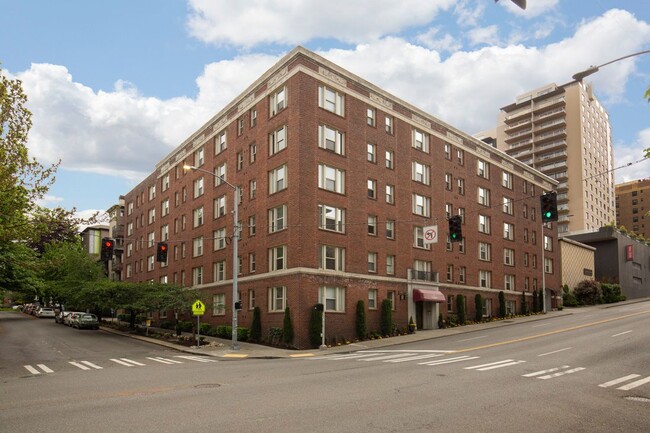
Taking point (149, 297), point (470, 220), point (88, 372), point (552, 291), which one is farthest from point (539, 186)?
point (88, 372)

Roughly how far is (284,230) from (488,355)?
1660cm

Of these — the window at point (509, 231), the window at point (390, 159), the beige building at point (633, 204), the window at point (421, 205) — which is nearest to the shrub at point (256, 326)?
the window at point (390, 159)

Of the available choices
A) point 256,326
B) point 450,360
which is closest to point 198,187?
point 256,326

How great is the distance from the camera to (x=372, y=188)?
4122 centimetres

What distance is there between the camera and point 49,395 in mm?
14242

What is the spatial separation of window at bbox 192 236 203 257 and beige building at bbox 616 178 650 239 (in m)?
146

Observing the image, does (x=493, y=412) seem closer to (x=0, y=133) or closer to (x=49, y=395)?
(x=49, y=395)

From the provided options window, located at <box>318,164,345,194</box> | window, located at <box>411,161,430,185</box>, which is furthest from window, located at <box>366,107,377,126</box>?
window, located at <box>411,161,430,185</box>

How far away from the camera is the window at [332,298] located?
3584cm

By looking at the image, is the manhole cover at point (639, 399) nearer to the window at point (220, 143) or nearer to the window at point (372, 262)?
the window at point (372, 262)

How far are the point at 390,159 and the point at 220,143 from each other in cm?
1504

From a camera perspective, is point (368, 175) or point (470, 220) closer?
point (368, 175)

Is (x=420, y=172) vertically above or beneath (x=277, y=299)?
above

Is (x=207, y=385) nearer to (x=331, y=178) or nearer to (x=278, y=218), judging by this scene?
(x=278, y=218)
